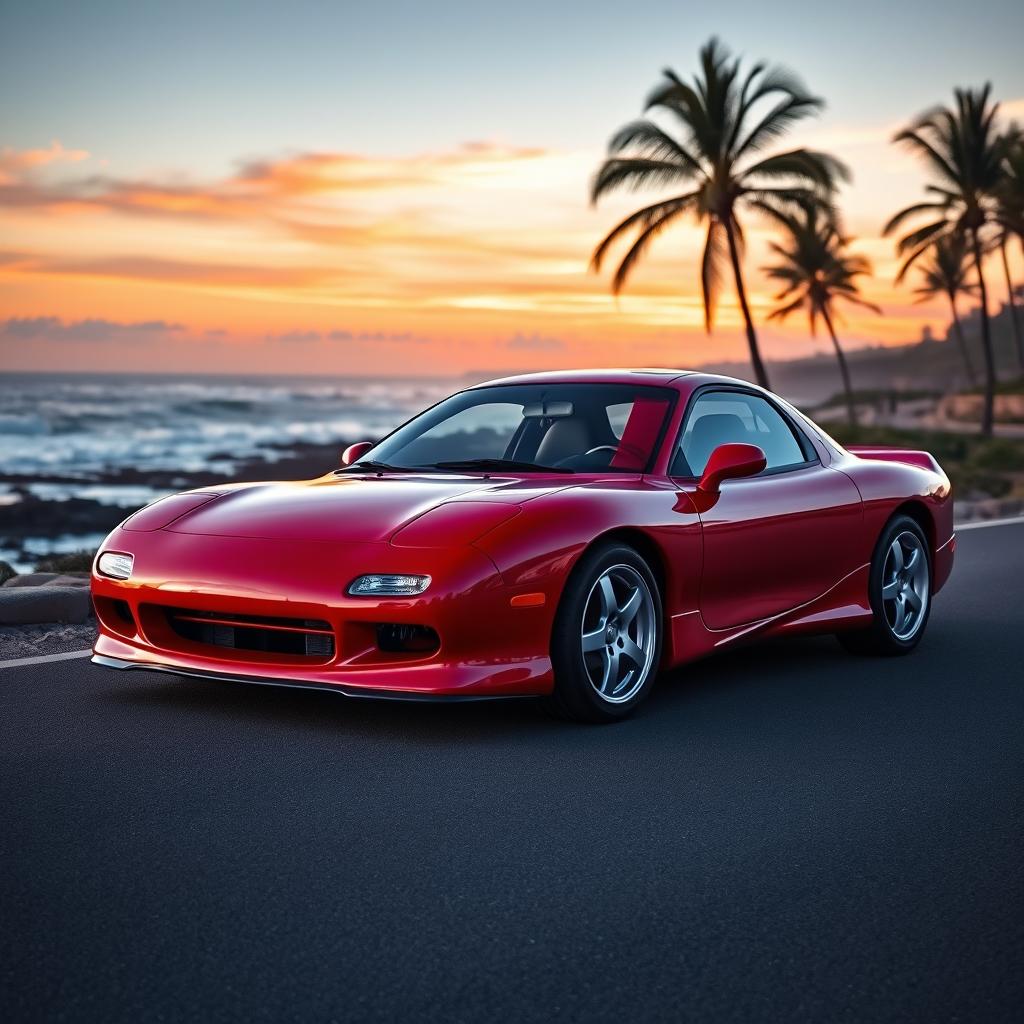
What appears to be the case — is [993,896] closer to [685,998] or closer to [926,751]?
[685,998]

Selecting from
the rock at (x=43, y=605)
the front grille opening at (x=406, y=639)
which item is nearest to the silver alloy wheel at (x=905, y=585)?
the front grille opening at (x=406, y=639)

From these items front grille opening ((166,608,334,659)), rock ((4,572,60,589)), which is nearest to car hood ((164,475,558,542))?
front grille opening ((166,608,334,659))

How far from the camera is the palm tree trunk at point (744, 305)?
115 feet

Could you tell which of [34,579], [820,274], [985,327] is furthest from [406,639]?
[820,274]

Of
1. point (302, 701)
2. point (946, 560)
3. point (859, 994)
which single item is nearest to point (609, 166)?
point (946, 560)

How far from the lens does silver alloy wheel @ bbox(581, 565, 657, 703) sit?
5.45 meters

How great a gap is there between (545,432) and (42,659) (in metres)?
2.56

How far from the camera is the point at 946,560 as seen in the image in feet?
26.0

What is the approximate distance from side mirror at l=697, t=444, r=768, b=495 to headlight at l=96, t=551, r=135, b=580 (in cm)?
232

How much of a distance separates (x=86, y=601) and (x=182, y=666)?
288 cm

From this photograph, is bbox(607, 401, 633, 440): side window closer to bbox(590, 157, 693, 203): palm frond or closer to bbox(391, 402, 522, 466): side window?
bbox(391, 402, 522, 466): side window

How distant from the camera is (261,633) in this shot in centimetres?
524

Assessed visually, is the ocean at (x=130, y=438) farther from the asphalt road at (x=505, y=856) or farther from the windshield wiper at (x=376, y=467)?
the asphalt road at (x=505, y=856)

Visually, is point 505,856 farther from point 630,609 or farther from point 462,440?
point 462,440
